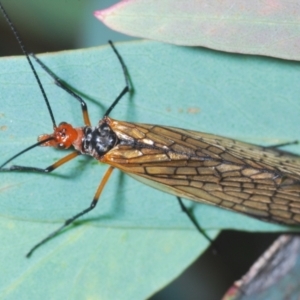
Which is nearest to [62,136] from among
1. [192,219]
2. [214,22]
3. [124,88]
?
[124,88]

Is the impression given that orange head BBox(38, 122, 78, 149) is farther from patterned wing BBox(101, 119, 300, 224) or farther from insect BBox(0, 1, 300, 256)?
patterned wing BBox(101, 119, 300, 224)

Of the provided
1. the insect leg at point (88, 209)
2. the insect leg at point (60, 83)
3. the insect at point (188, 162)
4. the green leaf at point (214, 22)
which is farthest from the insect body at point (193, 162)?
the green leaf at point (214, 22)

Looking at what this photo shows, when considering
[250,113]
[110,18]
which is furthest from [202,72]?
[110,18]

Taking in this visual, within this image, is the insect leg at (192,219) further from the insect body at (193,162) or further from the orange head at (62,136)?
the orange head at (62,136)

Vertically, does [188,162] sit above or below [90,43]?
below

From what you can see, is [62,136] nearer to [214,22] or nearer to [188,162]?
[188,162]
